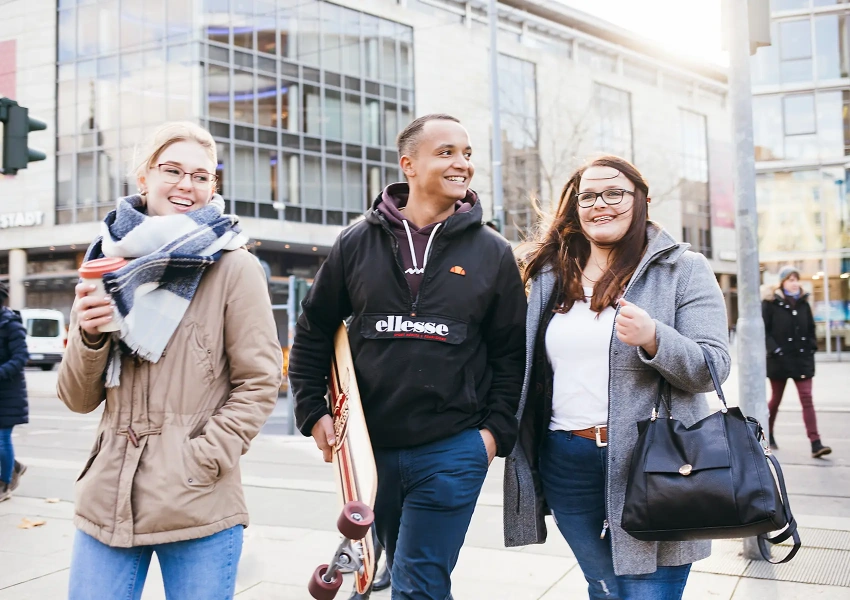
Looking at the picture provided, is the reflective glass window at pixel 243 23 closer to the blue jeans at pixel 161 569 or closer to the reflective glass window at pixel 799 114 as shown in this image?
the reflective glass window at pixel 799 114

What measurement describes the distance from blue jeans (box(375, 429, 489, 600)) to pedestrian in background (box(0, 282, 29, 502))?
4.95 meters

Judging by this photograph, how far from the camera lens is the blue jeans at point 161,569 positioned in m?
2.27

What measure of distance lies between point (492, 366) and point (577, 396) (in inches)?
12.7

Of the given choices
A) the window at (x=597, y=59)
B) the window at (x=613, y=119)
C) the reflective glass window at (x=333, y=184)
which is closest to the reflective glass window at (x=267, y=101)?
the reflective glass window at (x=333, y=184)

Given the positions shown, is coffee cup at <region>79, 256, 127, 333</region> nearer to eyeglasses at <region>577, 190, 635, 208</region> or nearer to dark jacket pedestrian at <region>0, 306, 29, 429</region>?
eyeglasses at <region>577, 190, 635, 208</region>

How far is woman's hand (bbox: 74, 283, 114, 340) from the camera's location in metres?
2.26

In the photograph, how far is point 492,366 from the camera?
114 inches

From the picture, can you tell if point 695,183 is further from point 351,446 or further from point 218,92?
point 351,446

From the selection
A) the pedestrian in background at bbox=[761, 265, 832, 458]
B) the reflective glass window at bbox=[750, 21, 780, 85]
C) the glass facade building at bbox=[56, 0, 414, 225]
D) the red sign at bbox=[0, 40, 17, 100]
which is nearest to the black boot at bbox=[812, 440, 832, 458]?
the pedestrian in background at bbox=[761, 265, 832, 458]

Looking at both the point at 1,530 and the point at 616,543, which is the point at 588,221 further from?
the point at 1,530

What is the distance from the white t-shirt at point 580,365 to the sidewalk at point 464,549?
6.50 ft

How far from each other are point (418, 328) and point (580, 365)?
560 millimetres

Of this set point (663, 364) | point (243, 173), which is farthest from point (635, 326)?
point (243, 173)

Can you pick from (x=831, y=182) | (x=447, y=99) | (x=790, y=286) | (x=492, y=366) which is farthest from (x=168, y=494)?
(x=447, y=99)
